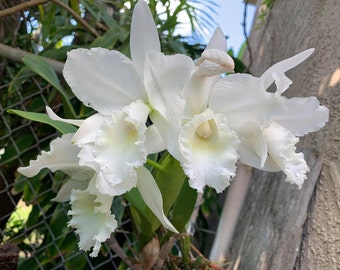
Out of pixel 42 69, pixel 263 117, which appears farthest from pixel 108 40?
pixel 263 117

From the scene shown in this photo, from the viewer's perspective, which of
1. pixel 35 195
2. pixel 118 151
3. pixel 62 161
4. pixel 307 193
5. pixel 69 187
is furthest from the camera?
pixel 35 195

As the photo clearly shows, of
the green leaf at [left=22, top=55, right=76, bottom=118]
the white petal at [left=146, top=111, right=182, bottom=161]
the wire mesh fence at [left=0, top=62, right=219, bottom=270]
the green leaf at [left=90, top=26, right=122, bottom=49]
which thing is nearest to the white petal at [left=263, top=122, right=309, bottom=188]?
the white petal at [left=146, top=111, right=182, bottom=161]

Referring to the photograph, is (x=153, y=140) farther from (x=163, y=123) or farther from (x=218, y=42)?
(x=218, y=42)

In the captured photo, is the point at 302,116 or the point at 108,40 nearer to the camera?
the point at 302,116

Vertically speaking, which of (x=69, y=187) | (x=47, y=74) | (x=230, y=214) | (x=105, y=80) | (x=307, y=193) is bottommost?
(x=230, y=214)

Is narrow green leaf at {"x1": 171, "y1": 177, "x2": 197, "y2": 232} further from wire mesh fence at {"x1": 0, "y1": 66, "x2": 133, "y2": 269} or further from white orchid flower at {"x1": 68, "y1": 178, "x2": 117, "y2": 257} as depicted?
wire mesh fence at {"x1": 0, "y1": 66, "x2": 133, "y2": 269}

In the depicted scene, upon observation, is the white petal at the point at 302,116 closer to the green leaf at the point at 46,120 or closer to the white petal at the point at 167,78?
the white petal at the point at 167,78

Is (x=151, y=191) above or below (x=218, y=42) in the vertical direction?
below
